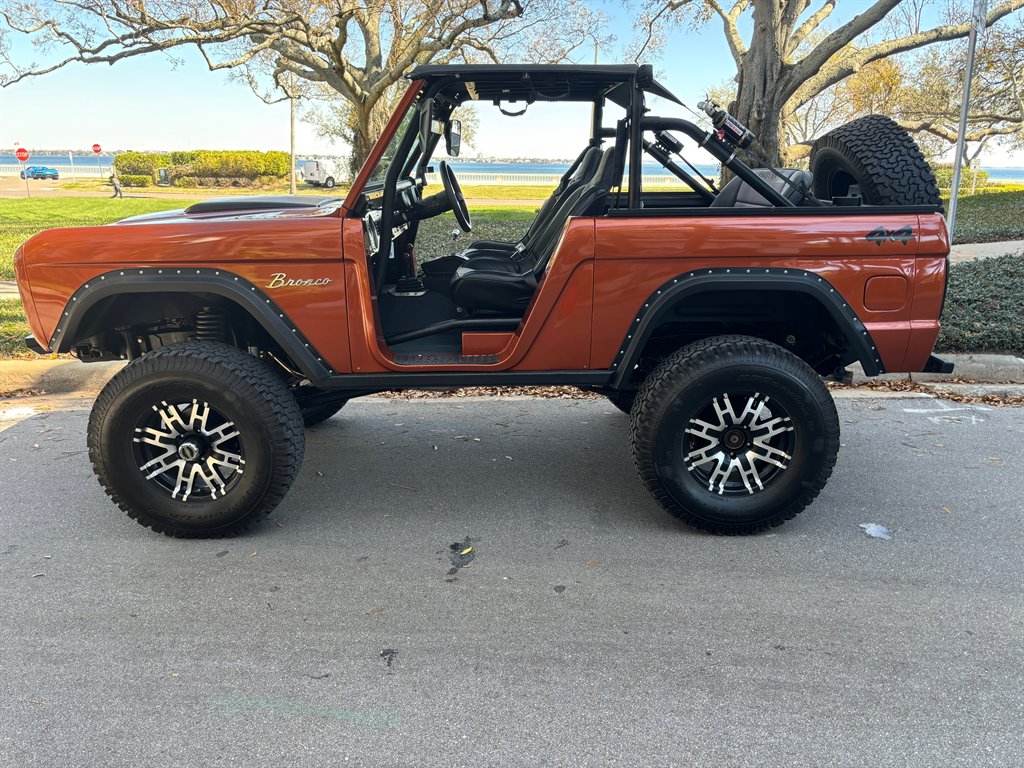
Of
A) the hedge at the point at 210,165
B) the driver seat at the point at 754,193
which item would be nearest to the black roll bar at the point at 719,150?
the driver seat at the point at 754,193

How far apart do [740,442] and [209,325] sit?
2.62 metres

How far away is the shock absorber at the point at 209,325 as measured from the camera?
366cm

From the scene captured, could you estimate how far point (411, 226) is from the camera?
4395 millimetres

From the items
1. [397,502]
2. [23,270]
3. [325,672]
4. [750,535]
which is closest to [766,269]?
[750,535]

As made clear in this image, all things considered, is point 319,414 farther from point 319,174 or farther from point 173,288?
point 319,174

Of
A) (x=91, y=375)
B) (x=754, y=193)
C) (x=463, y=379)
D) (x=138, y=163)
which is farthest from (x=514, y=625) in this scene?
(x=138, y=163)

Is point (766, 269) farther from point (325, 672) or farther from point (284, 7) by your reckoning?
point (284, 7)

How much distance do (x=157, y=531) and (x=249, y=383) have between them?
86 cm

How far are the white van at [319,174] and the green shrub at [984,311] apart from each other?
103 feet

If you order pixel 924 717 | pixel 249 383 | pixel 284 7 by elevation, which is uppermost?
pixel 284 7

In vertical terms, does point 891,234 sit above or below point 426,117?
below

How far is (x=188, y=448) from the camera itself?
11.2 ft

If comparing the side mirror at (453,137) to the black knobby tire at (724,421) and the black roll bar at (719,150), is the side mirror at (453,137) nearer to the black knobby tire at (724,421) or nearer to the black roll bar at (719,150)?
the black roll bar at (719,150)

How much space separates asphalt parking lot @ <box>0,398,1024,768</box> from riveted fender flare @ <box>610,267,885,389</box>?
935 mm
